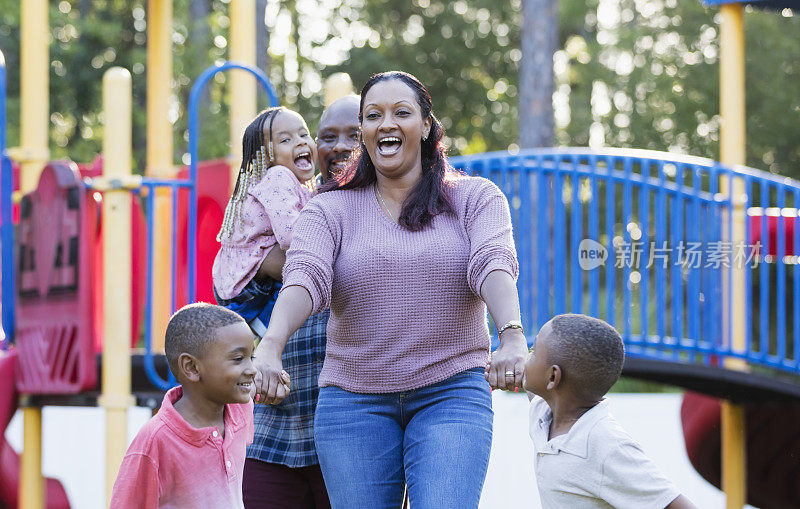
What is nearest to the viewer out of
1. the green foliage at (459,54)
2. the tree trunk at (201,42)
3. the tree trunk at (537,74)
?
the tree trunk at (537,74)

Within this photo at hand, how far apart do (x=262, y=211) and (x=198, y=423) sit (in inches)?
30.3

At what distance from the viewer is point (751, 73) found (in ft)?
68.7

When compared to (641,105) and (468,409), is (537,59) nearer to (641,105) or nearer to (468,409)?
(641,105)

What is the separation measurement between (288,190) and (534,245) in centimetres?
392

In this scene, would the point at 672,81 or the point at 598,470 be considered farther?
the point at 672,81

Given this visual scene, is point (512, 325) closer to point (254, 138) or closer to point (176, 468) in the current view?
point (176, 468)

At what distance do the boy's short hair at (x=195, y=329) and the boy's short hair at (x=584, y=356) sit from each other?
895mm

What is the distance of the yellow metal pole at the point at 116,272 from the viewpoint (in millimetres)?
6609

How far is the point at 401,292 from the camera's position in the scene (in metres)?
3.18

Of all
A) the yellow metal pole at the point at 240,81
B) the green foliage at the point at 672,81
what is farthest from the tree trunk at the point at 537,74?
the yellow metal pole at the point at 240,81

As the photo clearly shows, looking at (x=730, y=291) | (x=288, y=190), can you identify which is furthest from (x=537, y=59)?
(x=288, y=190)

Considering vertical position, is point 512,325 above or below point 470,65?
below

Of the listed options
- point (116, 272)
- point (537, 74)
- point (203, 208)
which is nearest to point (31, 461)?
point (116, 272)

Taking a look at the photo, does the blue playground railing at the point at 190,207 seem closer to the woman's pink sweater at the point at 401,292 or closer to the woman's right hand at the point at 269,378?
the woman's pink sweater at the point at 401,292
